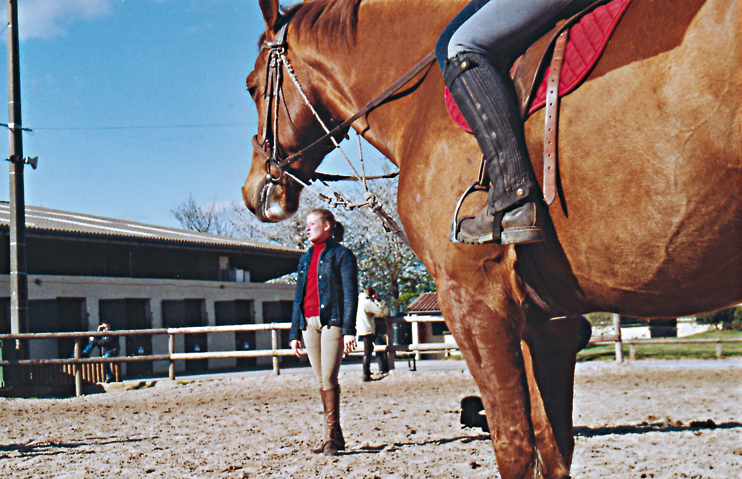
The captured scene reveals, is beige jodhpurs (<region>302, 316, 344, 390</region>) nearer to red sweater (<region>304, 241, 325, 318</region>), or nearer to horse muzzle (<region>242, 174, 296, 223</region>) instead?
red sweater (<region>304, 241, 325, 318</region>)

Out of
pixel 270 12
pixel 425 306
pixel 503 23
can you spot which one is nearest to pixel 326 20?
pixel 270 12

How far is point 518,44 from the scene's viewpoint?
7.04 ft

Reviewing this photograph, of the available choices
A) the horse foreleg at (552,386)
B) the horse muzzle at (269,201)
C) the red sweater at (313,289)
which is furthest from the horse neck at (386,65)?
the red sweater at (313,289)

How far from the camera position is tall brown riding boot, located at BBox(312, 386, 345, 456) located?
5.13 meters

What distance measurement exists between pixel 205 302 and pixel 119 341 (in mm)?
3654

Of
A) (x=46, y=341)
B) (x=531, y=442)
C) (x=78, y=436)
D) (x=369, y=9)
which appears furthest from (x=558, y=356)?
(x=46, y=341)

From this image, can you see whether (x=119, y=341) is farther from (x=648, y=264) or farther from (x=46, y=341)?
(x=648, y=264)

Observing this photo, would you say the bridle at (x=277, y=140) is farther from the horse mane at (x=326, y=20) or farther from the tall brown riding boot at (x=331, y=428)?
the tall brown riding boot at (x=331, y=428)

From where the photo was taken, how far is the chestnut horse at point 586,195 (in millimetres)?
1658

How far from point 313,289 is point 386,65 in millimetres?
2890

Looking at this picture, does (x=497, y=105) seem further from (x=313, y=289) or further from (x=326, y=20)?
(x=313, y=289)

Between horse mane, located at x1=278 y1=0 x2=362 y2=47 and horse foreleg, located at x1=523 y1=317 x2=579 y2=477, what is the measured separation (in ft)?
5.31

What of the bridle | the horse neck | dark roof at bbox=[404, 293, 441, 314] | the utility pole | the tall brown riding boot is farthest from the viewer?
dark roof at bbox=[404, 293, 441, 314]

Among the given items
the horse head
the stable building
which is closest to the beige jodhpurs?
the horse head
